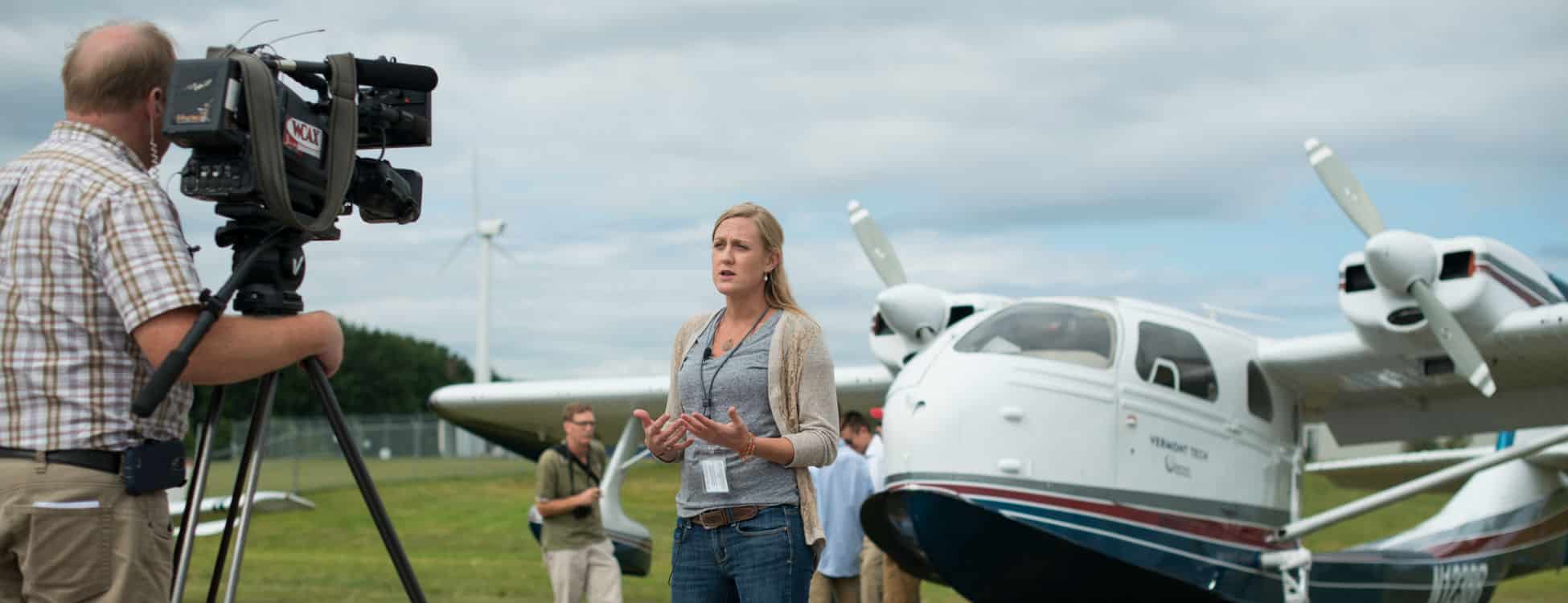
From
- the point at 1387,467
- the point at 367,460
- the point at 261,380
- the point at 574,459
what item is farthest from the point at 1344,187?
the point at 367,460

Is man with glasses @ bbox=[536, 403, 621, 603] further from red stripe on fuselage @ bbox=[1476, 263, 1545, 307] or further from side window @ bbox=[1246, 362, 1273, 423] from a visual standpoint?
red stripe on fuselage @ bbox=[1476, 263, 1545, 307]

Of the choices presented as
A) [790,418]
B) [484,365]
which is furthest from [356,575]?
[484,365]

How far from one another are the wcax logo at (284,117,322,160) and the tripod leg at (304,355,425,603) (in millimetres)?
456

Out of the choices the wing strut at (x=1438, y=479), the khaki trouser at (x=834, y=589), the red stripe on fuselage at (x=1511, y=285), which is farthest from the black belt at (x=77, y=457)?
the red stripe on fuselage at (x=1511, y=285)

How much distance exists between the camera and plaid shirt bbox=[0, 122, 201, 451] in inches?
96.7

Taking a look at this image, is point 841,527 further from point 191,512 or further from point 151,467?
point 151,467

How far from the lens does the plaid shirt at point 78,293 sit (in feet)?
8.06

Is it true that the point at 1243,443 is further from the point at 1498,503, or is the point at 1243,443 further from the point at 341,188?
the point at 341,188

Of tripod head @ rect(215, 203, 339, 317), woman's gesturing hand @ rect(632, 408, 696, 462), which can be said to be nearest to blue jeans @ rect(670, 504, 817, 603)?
woman's gesturing hand @ rect(632, 408, 696, 462)

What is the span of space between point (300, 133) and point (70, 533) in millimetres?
838

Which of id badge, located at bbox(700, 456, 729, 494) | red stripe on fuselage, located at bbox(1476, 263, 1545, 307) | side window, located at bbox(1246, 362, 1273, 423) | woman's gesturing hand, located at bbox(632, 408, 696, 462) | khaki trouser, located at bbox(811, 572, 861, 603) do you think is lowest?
khaki trouser, located at bbox(811, 572, 861, 603)

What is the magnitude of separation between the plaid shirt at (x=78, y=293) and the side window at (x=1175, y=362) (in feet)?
23.1

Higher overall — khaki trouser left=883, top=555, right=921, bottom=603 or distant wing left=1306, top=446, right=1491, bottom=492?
distant wing left=1306, top=446, right=1491, bottom=492

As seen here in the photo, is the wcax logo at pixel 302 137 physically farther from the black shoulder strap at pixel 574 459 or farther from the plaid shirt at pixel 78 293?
the black shoulder strap at pixel 574 459
